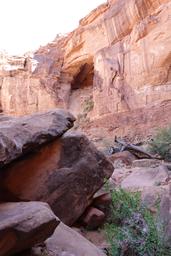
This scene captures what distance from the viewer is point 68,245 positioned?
4.28 metres

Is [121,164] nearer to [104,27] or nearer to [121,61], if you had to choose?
[121,61]

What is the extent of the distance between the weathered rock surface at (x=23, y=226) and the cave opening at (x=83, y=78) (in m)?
24.4

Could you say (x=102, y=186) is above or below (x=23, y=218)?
below

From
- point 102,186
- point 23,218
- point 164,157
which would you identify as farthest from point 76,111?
point 23,218

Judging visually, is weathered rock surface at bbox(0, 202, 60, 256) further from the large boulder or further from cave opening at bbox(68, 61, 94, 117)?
cave opening at bbox(68, 61, 94, 117)

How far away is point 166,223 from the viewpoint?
455 centimetres

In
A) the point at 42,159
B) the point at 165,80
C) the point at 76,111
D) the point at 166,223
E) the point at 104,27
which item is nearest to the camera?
the point at 166,223

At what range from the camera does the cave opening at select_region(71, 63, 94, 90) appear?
27.9 meters

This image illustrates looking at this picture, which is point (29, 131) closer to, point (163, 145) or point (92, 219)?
point (92, 219)

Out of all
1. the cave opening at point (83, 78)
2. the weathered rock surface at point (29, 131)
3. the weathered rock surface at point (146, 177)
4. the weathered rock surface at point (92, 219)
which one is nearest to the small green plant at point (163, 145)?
the weathered rock surface at point (146, 177)

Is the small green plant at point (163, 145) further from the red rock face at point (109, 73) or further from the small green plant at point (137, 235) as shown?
the small green plant at point (137, 235)

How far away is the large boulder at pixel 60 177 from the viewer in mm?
5023

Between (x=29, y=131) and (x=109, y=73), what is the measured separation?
1838 centimetres

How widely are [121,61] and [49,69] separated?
712 centimetres
